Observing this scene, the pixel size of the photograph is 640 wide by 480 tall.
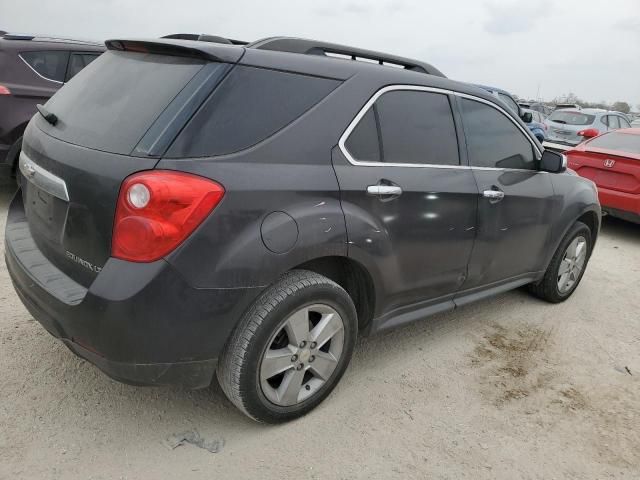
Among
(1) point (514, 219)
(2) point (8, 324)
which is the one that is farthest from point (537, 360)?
(2) point (8, 324)

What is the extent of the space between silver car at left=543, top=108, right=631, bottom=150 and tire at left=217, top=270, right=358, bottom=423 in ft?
44.7

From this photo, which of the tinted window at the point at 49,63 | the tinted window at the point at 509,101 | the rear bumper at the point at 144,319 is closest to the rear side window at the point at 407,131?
the rear bumper at the point at 144,319

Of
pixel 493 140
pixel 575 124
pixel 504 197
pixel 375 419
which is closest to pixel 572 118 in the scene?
pixel 575 124

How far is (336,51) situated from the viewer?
9.16 feet

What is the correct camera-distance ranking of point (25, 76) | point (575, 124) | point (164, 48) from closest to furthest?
point (164, 48) < point (25, 76) < point (575, 124)

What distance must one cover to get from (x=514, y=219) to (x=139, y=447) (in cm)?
256

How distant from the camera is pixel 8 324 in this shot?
3.13 meters

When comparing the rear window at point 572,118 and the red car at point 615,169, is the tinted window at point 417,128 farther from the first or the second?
the rear window at point 572,118

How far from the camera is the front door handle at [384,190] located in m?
2.50

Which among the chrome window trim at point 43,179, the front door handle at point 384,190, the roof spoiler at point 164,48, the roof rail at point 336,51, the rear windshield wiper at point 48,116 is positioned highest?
the roof rail at point 336,51

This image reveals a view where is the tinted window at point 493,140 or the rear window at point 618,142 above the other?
the tinted window at point 493,140

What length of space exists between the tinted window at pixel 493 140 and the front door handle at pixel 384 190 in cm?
78

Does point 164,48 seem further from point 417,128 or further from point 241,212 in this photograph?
point 417,128

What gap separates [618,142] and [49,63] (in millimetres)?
7049
